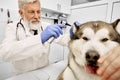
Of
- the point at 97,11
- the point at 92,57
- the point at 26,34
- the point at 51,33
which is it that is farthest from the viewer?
the point at 97,11

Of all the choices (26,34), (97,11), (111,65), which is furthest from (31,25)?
(97,11)

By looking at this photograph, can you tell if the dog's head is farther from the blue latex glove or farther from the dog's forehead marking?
the blue latex glove

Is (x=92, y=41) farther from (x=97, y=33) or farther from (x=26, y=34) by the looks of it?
(x=26, y=34)

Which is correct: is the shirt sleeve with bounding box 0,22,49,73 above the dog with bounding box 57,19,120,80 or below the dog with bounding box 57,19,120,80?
below

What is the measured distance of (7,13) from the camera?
1.75 m

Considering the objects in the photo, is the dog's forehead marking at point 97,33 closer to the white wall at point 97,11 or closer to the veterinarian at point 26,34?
the veterinarian at point 26,34

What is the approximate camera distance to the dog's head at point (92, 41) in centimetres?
45

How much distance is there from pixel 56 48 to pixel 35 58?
111cm

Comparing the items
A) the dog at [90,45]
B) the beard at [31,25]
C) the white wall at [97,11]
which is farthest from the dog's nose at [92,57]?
the white wall at [97,11]

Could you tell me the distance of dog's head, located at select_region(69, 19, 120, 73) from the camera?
45cm

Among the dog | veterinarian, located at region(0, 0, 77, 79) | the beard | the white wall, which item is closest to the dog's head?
the dog

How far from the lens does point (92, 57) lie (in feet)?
1.42

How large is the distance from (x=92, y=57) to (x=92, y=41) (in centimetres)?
9

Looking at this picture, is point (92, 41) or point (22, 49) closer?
point (92, 41)
